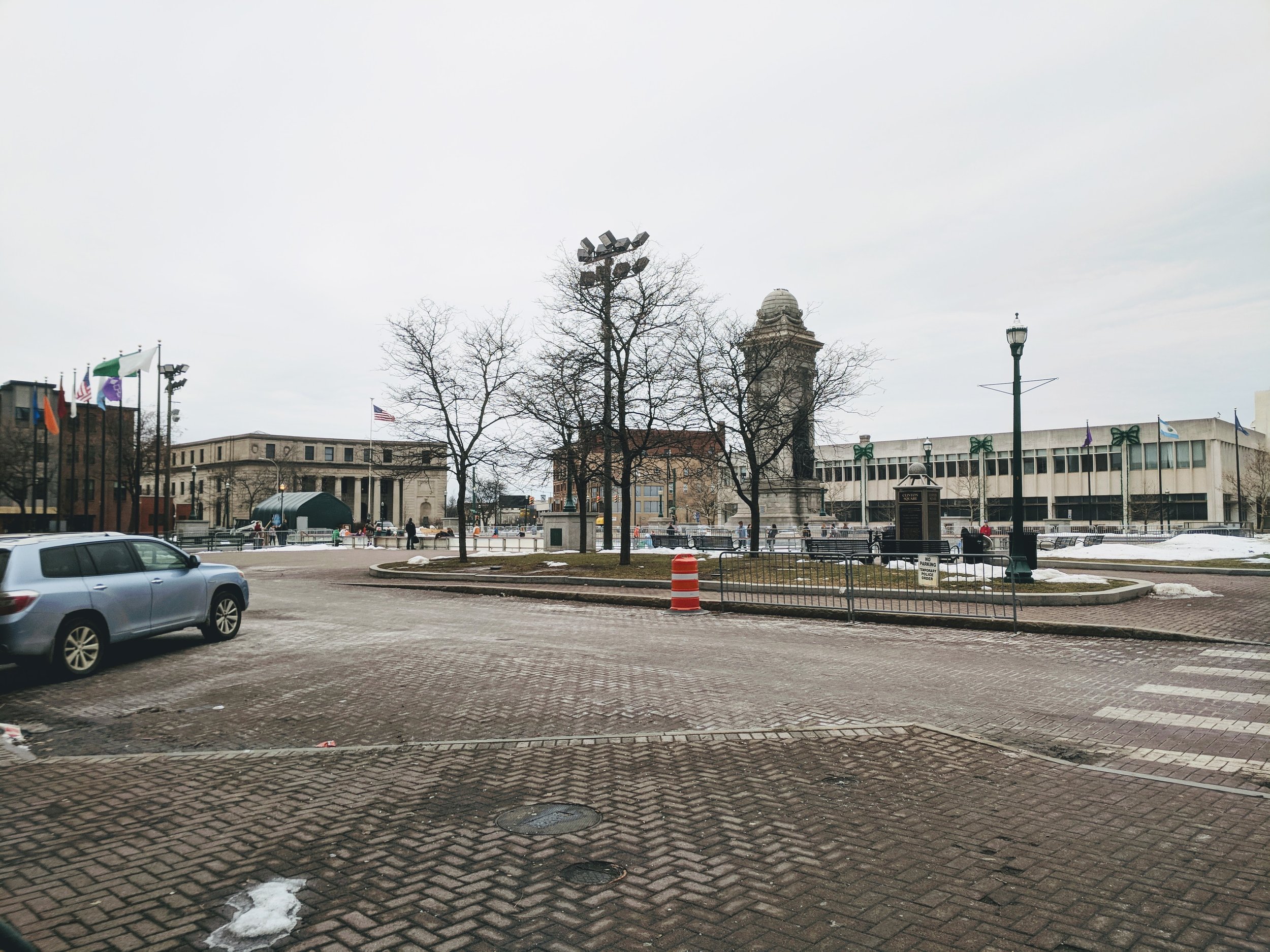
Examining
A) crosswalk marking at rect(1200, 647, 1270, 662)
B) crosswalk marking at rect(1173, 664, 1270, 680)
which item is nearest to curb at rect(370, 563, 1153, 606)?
crosswalk marking at rect(1200, 647, 1270, 662)

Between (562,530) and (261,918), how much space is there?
33.7 meters

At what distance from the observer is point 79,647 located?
32.6 feet

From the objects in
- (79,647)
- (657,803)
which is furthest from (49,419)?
(657,803)

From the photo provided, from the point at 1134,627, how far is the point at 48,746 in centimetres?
1386

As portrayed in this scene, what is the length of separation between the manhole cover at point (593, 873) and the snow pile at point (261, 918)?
1281 mm

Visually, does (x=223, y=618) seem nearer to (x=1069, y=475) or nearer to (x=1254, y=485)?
(x=1254, y=485)

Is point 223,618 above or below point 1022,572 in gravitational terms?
below

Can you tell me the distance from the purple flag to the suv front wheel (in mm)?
31742

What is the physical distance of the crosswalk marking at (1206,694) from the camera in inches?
326

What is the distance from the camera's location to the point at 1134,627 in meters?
12.8

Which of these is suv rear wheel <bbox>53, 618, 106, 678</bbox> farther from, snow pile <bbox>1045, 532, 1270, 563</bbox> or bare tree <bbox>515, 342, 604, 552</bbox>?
snow pile <bbox>1045, 532, 1270, 563</bbox>

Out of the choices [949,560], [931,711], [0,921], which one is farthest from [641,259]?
[0,921]

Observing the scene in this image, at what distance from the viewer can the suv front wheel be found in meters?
12.4

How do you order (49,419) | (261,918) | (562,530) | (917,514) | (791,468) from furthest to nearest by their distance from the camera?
(791,468) → (49,419) → (562,530) → (917,514) → (261,918)
